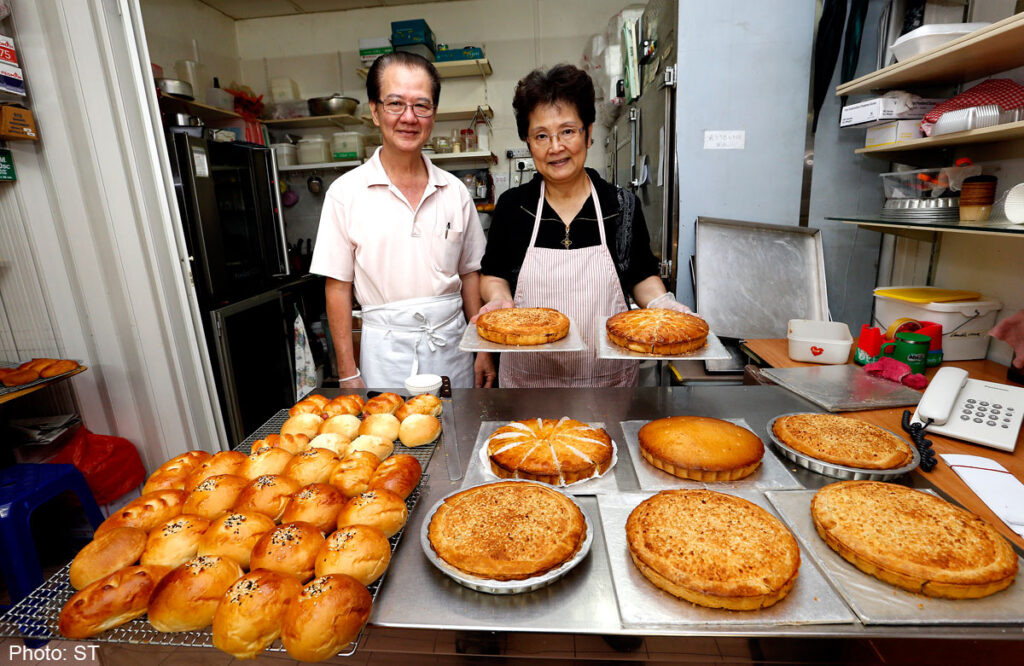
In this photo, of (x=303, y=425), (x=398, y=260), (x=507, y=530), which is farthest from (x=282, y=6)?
(x=507, y=530)

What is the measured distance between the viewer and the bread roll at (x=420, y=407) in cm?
156

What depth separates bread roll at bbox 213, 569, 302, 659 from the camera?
81 centimetres

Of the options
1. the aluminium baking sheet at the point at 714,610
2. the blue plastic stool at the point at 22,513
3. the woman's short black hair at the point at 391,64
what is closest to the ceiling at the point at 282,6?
the woman's short black hair at the point at 391,64

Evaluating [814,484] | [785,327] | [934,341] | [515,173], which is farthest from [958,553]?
[515,173]

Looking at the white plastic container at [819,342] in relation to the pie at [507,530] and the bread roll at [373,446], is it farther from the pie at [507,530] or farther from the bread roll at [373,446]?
the bread roll at [373,446]

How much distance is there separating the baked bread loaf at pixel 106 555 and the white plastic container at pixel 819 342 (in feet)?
Result: 7.78

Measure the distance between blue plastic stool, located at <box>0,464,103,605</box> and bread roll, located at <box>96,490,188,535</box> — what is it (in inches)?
66.4

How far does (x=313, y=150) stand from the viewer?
17.7 feet

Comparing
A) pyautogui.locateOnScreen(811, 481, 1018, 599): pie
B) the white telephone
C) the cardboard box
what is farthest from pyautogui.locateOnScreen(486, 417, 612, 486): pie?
the cardboard box

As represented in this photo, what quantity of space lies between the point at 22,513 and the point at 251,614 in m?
2.27

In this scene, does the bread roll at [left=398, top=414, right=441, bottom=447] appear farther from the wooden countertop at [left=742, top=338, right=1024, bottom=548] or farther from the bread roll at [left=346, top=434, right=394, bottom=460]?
the wooden countertop at [left=742, top=338, right=1024, bottom=548]

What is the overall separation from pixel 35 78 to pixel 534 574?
341 centimetres

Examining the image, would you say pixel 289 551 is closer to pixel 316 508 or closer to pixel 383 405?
pixel 316 508

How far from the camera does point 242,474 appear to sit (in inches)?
50.4
